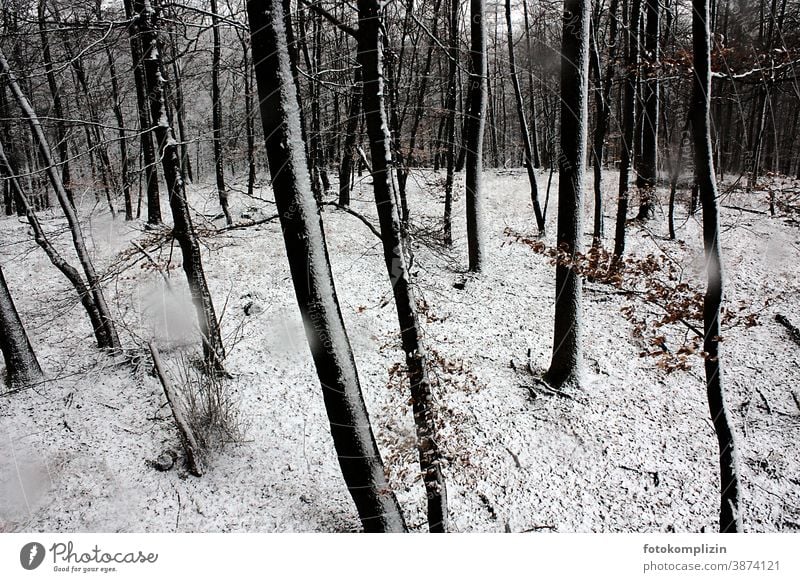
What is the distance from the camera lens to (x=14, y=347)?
281 cm

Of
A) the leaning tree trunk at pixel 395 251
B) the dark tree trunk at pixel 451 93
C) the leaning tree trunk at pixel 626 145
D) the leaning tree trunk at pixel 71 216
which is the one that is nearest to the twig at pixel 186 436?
the leaning tree trunk at pixel 71 216

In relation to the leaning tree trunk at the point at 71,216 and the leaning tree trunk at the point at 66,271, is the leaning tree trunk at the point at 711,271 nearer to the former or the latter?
the leaning tree trunk at the point at 71,216

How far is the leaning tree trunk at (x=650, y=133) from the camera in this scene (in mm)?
4172

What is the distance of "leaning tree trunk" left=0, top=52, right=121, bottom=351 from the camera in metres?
2.80

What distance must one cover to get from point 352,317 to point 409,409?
994 mm

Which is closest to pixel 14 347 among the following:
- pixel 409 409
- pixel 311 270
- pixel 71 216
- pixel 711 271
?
pixel 71 216

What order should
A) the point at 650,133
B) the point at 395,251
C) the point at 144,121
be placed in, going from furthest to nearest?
1. the point at 650,133
2. the point at 144,121
3. the point at 395,251

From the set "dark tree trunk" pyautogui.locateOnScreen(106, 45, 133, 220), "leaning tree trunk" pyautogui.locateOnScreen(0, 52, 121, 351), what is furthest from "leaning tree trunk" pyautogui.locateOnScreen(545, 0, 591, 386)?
"leaning tree trunk" pyautogui.locateOnScreen(0, 52, 121, 351)

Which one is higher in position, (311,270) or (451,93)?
(451,93)

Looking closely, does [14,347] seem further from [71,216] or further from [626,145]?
[626,145]

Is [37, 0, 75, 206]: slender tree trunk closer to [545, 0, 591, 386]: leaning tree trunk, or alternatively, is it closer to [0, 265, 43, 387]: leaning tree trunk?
[0, 265, 43, 387]: leaning tree trunk

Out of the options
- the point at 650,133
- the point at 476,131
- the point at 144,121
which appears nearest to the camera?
the point at 144,121
